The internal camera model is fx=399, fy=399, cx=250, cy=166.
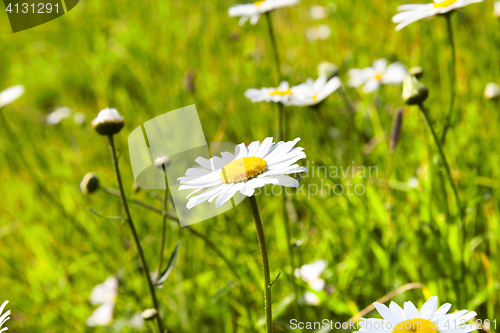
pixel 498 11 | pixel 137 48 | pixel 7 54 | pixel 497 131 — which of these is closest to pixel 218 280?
pixel 497 131

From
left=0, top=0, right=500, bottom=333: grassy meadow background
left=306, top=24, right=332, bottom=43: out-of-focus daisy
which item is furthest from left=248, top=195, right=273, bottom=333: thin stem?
left=306, top=24, right=332, bottom=43: out-of-focus daisy

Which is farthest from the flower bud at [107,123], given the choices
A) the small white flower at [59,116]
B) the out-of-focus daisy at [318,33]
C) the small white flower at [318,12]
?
the small white flower at [318,12]

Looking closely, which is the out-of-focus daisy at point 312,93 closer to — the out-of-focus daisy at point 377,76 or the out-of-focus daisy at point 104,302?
the out-of-focus daisy at point 377,76

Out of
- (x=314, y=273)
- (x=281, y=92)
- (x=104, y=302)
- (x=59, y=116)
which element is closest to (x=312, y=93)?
(x=281, y=92)

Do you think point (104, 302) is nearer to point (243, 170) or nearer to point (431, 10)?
point (243, 170)

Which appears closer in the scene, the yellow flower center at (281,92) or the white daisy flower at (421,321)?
the white daisy flower at (421,321)

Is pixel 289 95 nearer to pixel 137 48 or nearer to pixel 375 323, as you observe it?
pixel 375 323

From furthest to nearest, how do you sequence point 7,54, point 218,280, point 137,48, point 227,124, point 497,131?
1. point 7,54
2. point 137,48
3. point 227,124
4. point 497,131
5. point 218,280
